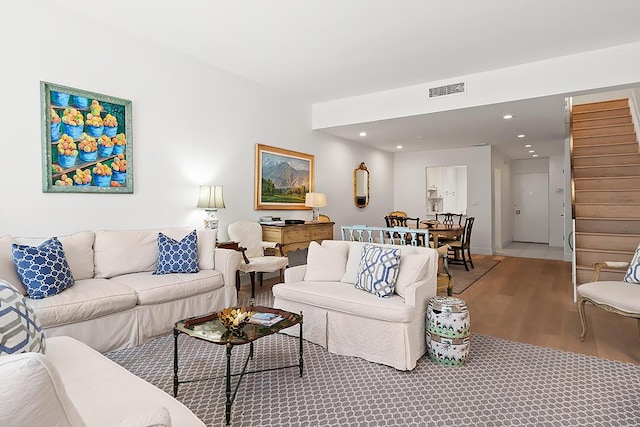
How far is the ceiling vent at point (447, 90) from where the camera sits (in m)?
4.73

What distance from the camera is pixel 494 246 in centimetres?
837

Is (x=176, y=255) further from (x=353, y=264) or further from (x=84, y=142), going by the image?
(x=353, y=264)

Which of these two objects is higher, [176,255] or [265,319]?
[176,255]

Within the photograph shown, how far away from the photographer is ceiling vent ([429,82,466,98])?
4.73 meters

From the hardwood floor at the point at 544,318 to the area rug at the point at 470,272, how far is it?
0.12 meters

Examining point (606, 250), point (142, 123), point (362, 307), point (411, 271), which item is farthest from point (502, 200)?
point (142, 123)

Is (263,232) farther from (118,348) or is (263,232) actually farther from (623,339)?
(623,339)

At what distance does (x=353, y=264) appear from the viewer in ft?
10.7

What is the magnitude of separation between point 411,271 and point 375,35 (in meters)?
2.33

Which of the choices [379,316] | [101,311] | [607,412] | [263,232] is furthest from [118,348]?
[607,412]

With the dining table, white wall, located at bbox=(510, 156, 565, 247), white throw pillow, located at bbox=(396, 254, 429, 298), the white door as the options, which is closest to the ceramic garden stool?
white throw pillow, located at bbox=(396, 254, 429, 298)

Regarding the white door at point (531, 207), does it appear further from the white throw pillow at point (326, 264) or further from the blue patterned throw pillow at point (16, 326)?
the blue patterned throw pillow at point (16, 326)

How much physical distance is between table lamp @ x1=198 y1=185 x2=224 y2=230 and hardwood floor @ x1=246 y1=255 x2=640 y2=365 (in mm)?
1013

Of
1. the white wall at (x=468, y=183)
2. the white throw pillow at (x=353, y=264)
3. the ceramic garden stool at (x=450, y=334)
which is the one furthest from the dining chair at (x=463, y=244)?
the ceramic garden stool at (x=450, y=334)
